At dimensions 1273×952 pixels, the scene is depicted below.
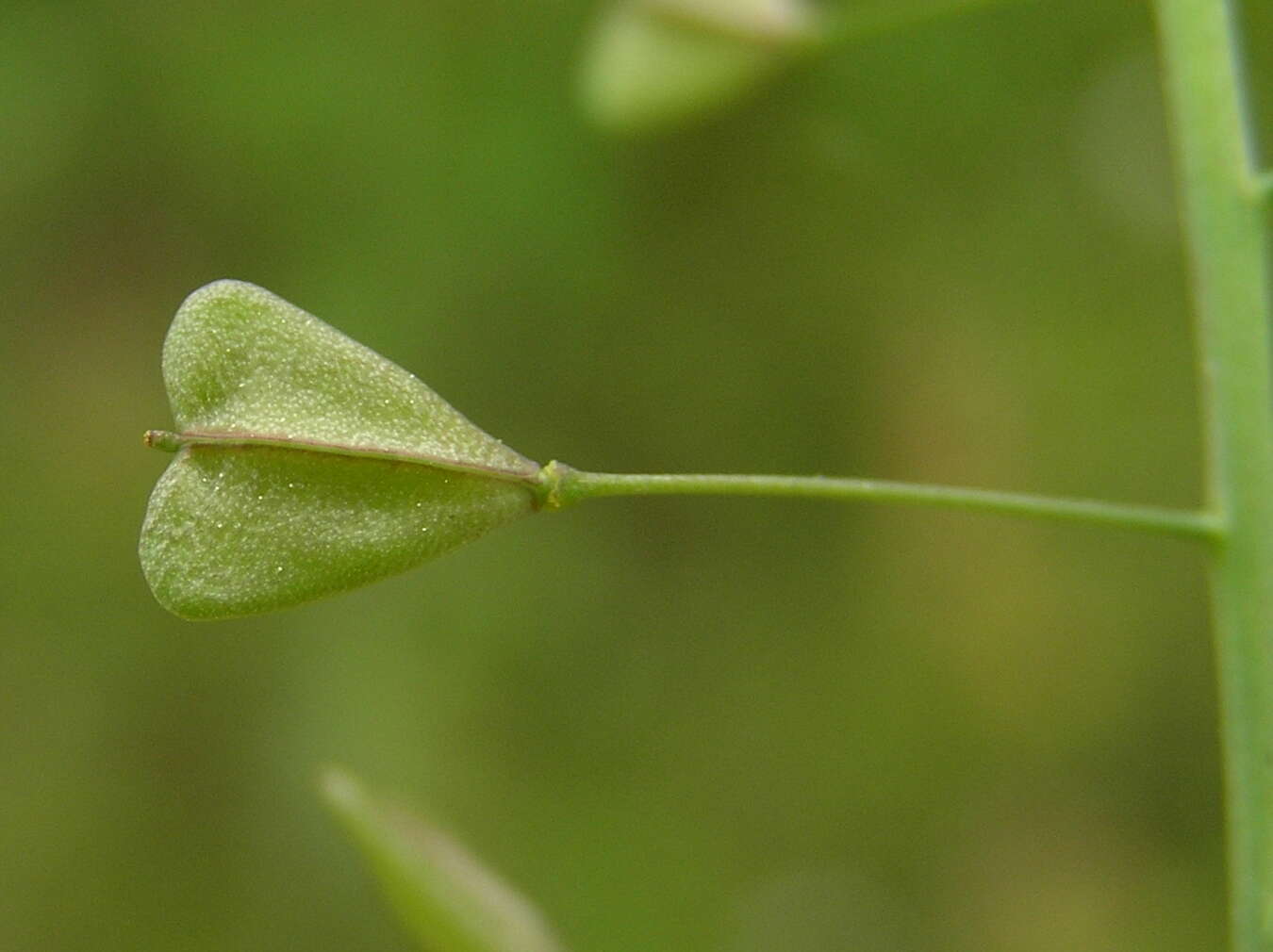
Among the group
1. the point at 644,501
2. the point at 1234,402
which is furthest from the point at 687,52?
the point at 644,501

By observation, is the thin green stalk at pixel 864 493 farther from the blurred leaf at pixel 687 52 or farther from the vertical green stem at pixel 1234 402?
the blurred leaf at pixel 687 52

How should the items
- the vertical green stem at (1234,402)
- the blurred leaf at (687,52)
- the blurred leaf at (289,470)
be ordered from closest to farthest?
1. the blurred leaf at (289,470)
2. the vertical green stem at (1234,402)
3. the blurred leaf at (687,52)

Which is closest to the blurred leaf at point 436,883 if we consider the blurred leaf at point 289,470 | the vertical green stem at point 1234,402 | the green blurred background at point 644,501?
the blurred leaf at point 289,470

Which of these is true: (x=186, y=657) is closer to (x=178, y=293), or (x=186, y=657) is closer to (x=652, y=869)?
(x=178, y=293)

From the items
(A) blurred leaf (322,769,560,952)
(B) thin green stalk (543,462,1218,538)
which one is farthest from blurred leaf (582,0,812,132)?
(A) blurred leaf (322,769,560,952)

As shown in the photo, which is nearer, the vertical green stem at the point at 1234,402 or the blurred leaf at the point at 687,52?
the vertical green stem at the point at 1234,402

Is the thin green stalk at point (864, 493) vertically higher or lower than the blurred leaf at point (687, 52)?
lower
